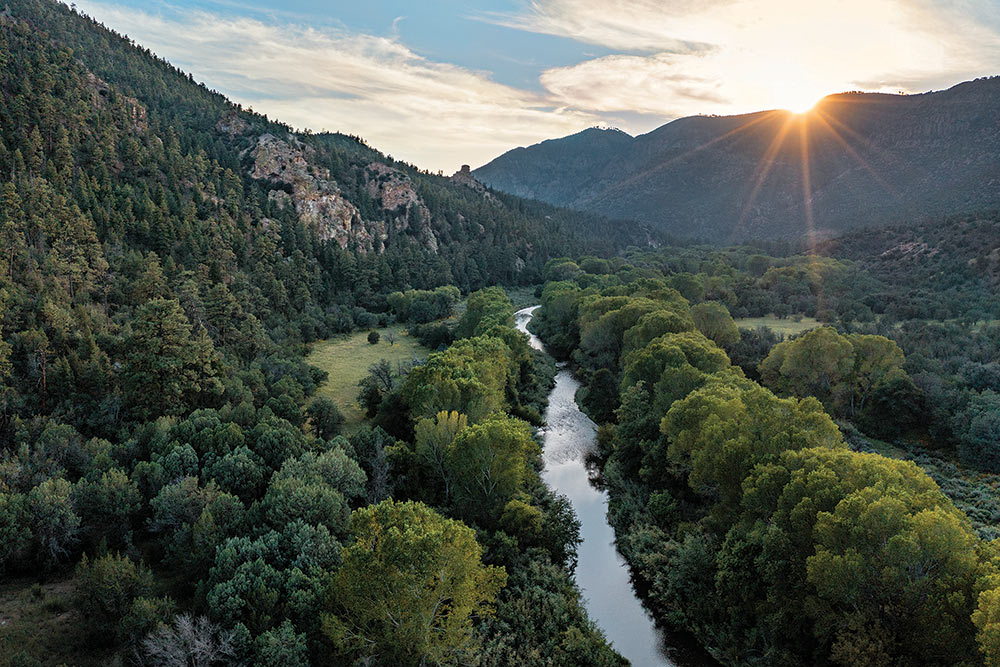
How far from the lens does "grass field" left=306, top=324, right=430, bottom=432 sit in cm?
5709

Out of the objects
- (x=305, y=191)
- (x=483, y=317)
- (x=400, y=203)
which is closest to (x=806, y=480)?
(x=483, y=317)

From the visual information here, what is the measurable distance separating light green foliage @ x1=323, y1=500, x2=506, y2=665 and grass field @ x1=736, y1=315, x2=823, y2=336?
6585cm

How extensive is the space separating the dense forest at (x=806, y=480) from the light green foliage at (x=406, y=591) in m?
13.1

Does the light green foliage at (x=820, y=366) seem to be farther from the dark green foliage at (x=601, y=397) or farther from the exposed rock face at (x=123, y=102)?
the exposed rock face at (x=123, y=102)

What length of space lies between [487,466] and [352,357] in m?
47.9

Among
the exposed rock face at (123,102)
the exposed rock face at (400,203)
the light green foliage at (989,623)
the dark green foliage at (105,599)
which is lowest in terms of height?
the dark green foliage at (105,599)

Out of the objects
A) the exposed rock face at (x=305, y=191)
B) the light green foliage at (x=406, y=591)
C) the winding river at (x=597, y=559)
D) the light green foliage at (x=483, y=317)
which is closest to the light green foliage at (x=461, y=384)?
the winding river at (x=597, y=559)

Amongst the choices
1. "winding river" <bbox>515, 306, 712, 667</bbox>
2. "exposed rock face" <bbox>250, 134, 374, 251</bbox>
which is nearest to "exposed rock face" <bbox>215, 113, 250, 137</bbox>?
"exposed rock face" <bbox>250, 134, 374, 251</bbox>

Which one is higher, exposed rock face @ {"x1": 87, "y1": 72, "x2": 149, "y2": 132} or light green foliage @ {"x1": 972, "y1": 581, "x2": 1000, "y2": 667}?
exposed rock face @ {"x1": 87, "y1": 72, "x2": 149, "y2": 132}

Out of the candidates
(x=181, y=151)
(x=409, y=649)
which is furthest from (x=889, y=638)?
(x=181, y=151)

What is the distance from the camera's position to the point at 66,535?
26.6 metres

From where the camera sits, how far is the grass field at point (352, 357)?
2248 inches

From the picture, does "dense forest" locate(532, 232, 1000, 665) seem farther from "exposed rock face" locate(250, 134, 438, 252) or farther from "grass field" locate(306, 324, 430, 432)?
"exposed rock face" locate(250, 134, 438, 252)

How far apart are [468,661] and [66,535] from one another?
68.8ft
